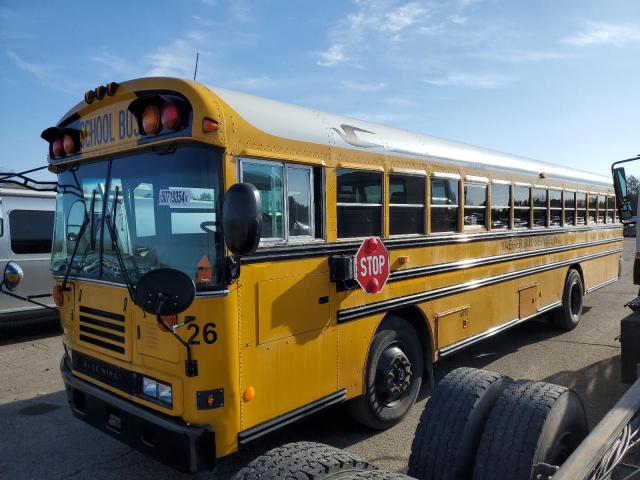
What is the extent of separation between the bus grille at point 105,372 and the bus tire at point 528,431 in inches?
78.2

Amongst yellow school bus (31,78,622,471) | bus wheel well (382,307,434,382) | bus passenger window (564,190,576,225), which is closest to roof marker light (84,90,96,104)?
yellow school bus (31,78,622,471)

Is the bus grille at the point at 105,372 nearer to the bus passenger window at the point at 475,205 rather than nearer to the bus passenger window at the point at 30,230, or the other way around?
the bus passenger window at the point at 475,205

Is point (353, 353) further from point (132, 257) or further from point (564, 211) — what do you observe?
point (564, 211)

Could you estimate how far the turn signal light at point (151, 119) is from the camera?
2.78 metres

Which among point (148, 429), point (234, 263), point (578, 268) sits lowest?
point (148, 429)

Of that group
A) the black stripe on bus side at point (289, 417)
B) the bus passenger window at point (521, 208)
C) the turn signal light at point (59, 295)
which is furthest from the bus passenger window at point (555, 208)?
the turn signal light at point (59, 295)

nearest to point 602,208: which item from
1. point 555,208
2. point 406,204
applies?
point 555,208

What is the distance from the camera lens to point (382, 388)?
3832 millimetres

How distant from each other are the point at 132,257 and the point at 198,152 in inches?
31.1

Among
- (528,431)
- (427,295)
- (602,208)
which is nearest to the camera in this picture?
(528,431)

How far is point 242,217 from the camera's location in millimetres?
2373

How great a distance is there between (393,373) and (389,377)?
0.06 metres

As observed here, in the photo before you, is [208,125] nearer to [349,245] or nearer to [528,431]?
[349,245]

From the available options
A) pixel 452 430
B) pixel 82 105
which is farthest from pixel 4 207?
pixel 452 430
